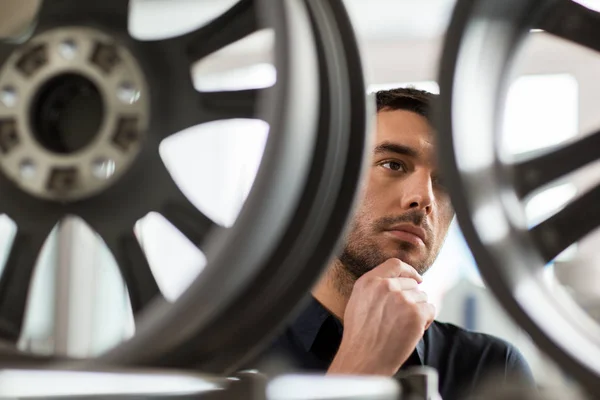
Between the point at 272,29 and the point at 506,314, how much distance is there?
32cm

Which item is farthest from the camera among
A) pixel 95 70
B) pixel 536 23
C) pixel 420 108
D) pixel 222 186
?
pixel 222 186

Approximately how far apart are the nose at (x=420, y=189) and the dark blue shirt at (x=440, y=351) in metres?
0.36

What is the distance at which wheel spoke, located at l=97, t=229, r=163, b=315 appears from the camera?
784 mm

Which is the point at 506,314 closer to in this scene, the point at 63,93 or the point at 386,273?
the point at 63,93

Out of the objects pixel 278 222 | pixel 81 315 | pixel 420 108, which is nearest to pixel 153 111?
pixel 278 222

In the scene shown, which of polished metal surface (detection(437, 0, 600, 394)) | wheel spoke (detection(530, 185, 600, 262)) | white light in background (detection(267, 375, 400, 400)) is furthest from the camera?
wheel spoke (detection(530, 185, 600, 262))

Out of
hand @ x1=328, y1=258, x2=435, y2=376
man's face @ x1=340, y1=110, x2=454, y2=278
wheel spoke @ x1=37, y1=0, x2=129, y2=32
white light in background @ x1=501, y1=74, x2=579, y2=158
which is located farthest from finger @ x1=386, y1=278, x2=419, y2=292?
white light in background @ x1=501, y1=74, x2=579, y2=158

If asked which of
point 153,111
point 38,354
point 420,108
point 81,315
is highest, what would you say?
point 420,108

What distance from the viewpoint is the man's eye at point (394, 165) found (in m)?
2.03

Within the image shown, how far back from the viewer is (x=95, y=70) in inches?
29.7

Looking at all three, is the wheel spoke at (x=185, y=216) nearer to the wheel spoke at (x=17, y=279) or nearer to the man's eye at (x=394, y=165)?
the wheel spoke at (x=17, y=279)

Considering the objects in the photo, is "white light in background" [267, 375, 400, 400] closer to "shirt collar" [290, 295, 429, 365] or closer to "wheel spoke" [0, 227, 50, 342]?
"wheel spoke" [0, 227, 50, 342]

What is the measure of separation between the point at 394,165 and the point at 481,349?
0.61 meters

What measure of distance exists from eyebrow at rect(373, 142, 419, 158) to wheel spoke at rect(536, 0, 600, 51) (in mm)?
1126
